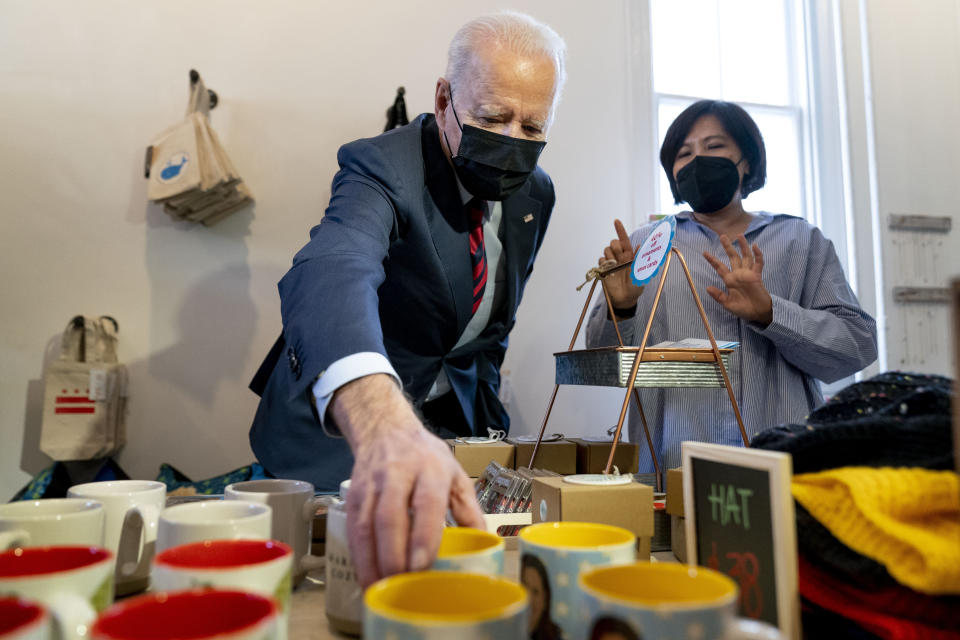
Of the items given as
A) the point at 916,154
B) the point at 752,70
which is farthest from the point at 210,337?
the point at 916,154

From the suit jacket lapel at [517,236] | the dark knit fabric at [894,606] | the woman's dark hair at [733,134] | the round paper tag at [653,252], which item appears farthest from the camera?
the woman's dark hair at [733,134]

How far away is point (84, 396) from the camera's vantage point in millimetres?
1878

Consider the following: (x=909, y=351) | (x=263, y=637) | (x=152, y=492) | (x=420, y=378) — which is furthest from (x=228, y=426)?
(x=909, y=351)

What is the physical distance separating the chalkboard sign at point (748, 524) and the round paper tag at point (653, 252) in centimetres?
37

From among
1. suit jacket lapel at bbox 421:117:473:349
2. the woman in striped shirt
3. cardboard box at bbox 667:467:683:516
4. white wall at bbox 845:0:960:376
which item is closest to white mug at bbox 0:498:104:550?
cardboard box at bbox 667:467:683:516

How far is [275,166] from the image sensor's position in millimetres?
2209

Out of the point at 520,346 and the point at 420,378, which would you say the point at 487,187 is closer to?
the point at 420,378

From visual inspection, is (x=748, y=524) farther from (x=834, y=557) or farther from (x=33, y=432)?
(x=33, y=432)

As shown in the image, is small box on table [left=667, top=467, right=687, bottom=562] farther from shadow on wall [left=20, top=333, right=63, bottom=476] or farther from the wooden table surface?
shadow on wall [left=20, top=333, right=63, bottom=476]

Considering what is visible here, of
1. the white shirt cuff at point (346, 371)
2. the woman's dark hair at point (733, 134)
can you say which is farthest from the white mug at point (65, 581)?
the woman's dark hair at point (733, 134)

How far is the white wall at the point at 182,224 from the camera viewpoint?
2061mm

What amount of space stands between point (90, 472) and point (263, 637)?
2020 mm

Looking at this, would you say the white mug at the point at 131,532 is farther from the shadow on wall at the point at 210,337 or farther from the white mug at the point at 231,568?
the shadow on wall at the point at 210,337

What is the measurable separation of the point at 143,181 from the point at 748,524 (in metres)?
2.25
